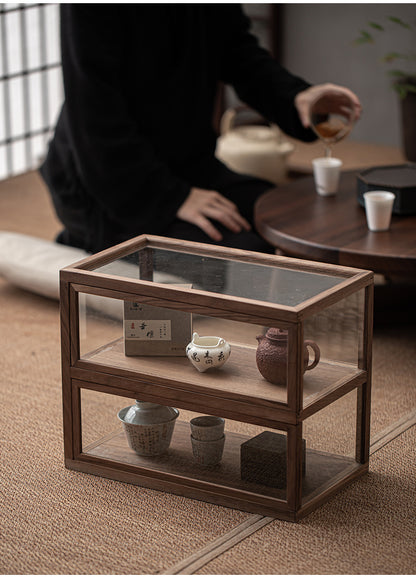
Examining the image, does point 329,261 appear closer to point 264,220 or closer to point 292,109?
point 264,220

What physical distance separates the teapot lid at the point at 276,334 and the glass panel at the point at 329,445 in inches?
6.1

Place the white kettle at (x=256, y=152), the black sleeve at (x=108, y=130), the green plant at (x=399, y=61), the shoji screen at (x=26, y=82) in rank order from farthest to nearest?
the shoji screen at (x=26, y=82) → the green plant at (x=399, y=61) → the white kettle at (x=256, y=152) → the black sleeve at (x=108, y=130)

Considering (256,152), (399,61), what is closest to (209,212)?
(256,152)

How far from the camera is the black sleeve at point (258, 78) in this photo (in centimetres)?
287

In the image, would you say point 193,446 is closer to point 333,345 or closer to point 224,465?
point 224,465

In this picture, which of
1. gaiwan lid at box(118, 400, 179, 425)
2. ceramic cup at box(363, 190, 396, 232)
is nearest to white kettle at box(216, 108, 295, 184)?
ceramic cup at box(363, 190, 396, 232)

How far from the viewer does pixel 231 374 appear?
5.48ft

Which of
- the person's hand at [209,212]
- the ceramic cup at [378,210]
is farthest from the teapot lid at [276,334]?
the person's hand at [209,212]

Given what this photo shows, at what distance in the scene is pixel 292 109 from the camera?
284cm

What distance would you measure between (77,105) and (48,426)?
1.03 meters

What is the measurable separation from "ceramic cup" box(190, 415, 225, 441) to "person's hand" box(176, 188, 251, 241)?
3.13 feet

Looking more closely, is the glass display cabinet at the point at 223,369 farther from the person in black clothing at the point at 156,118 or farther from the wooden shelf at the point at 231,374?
the person in black clothing at the point at 156,118

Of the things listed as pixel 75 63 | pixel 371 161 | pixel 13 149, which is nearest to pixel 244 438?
pixel 75 63

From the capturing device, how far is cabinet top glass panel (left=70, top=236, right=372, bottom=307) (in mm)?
1639
